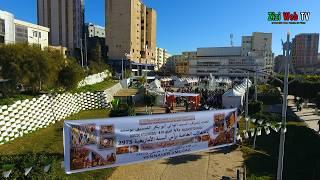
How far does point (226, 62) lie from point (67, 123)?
138980mm

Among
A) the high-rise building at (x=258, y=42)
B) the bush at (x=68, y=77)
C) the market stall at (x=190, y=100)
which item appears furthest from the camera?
the high-rise building at (x=258, y=42)

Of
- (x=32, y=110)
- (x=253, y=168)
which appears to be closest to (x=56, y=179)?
(x=253, y=168)

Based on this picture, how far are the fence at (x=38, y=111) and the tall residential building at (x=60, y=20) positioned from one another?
79.4 metres

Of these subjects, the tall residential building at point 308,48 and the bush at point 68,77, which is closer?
the bush at point 68,77

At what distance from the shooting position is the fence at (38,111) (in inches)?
760

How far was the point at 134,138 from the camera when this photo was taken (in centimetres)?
1039

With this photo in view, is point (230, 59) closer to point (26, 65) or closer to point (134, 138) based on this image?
point (26, 65)

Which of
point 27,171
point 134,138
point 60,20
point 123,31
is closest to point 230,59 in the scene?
point 123,31

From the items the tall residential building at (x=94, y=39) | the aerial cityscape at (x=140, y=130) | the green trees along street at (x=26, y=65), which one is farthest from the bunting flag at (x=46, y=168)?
the tall residential building at (x=94, y=39)

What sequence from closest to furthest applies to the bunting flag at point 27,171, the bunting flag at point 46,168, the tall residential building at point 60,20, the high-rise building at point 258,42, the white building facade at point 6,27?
the bunting flag at point 27,171 < the bunting flag at point 46,168 < the white building facade at point 6,27 < the tall residential building at point 60,20 < the high-rise building at point 258,42

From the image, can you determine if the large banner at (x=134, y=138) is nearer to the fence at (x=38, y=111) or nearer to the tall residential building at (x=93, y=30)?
the fence at (x=38, y=111)

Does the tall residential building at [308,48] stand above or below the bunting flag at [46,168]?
above

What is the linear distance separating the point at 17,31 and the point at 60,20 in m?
36.0

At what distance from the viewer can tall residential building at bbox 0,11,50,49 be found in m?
63.3
